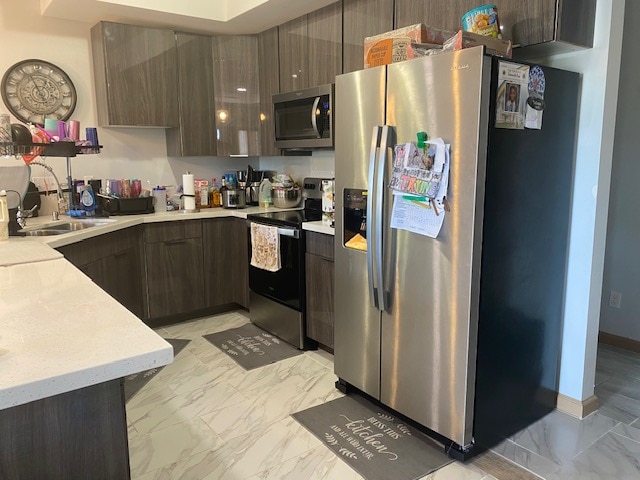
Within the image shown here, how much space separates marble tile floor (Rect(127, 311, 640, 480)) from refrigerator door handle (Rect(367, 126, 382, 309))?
0.75 m

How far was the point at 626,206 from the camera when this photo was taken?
130 inches

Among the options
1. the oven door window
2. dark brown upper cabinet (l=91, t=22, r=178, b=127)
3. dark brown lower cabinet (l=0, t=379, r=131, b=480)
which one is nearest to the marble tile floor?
the oven door window

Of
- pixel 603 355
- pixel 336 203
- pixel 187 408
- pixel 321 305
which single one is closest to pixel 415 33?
pixel 336 203

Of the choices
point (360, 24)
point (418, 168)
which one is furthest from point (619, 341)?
point (360, 24)

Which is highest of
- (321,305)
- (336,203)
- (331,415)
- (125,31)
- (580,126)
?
(125,31)

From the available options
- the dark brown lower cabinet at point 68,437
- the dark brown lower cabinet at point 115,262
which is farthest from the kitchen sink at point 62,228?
the dark brown lower cabinet at point 68,437

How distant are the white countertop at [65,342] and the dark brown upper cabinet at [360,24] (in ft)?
6.97

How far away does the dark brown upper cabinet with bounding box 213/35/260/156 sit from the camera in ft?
13.1

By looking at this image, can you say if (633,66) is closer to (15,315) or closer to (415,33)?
(415,33)

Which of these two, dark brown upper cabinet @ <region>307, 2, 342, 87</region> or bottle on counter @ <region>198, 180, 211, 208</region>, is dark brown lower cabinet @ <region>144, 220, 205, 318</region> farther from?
dark brown upper cabinet @ <region>307, 2, 342, 87</region>

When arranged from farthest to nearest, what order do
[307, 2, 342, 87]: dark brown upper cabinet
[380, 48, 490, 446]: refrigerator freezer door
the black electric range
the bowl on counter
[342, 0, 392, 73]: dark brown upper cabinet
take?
the bowl on counter < the black electric range < [307, 2, 342, 87]: dark brown upper cabinet < [342, 0, 392, 73]: dark brown upper cabinet < [380, 48, 490, 446]: refrigerator freezer door

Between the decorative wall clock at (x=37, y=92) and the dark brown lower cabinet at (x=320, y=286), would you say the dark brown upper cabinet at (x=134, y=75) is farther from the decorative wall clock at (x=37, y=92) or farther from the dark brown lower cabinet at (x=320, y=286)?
the dark brown lower cabinet at (x=320, y=286)

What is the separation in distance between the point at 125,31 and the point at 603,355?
3988 mm

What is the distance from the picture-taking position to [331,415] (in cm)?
254
